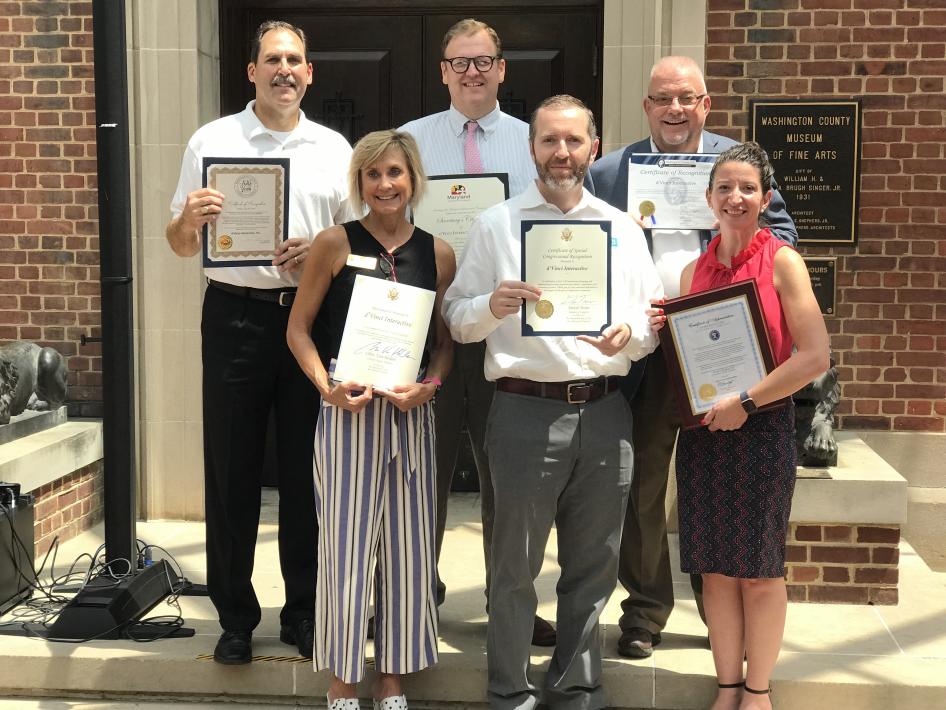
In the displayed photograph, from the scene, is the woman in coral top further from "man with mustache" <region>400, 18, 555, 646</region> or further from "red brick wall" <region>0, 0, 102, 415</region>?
"red brick wall" <region>0, 0, 102, 415</region>

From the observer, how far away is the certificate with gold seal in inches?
161

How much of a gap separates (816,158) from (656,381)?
8.78 ft

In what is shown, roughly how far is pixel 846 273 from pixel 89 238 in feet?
14.1

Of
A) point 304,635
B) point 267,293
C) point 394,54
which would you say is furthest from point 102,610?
point 394,54

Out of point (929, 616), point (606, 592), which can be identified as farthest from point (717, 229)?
point (929, 616)

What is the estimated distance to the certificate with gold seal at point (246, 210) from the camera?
13.4ft

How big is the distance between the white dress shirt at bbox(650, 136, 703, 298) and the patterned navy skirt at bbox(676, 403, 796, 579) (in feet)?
1.91

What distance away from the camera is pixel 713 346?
150 inches

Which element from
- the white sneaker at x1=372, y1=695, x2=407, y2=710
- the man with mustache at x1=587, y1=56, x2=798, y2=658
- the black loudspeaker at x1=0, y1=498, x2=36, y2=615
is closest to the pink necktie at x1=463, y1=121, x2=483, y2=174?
the man with mustache at x1=587, y1=56, x2=798, y2=658

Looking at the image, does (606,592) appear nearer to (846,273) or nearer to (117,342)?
(117,342)

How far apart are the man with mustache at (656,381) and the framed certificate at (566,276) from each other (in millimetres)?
449

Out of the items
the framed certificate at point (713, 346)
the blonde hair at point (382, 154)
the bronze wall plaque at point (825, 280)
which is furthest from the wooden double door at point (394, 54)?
the framed certificate at point (713, 346)

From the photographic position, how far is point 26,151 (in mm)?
6719

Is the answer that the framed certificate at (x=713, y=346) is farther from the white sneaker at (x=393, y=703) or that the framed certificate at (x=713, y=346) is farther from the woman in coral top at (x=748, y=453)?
the white sneaker at (x=393, y=703)
